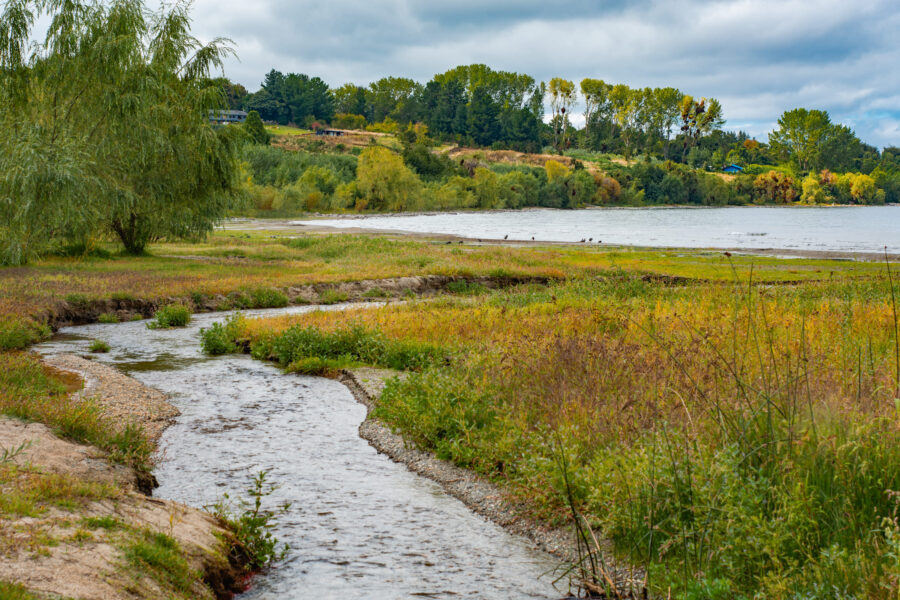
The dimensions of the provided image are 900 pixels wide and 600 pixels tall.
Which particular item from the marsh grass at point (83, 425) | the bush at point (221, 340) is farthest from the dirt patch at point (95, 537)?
the bush at point (221, 340)

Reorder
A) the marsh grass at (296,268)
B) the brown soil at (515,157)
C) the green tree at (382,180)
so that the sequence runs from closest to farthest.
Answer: the marsh grass at (296,268)
the green tree at (382,180)
the brown soil at (515,157)

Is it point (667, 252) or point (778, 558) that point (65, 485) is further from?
point (667, 252)

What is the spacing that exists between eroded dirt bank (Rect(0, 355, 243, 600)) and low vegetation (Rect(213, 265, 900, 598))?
9.32ft

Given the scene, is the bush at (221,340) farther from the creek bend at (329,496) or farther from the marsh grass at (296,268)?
the marsh grass at (296,268)

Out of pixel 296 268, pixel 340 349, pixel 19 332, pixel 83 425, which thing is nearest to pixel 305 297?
pixel 296 268

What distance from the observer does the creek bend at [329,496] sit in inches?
235

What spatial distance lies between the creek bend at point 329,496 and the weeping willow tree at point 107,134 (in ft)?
49.9

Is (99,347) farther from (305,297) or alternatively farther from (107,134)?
(107,134)

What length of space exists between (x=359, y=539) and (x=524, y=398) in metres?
3.31

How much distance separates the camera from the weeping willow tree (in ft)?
83.7

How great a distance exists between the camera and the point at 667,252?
4641 cm

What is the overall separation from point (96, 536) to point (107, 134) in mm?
28519

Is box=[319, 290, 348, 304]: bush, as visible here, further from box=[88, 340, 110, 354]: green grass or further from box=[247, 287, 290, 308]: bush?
box=[88, 340, 110, 354]: green grass

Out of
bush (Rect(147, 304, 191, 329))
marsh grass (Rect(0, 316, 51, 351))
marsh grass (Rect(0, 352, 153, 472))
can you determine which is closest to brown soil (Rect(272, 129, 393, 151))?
bush (Rect(147, 304, 191, 329))
